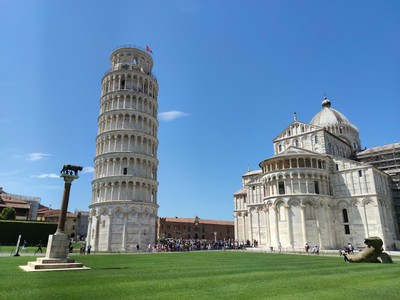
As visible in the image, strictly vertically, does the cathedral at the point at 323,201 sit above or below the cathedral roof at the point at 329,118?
below

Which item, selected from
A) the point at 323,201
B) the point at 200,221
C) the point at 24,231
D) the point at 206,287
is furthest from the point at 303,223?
the point at 200,221

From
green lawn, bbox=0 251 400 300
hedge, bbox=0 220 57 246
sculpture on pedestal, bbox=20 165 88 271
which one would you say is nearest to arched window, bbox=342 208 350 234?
green lawn, bbox=0 251 400 300

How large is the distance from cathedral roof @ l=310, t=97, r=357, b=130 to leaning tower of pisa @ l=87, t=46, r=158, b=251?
123 feet

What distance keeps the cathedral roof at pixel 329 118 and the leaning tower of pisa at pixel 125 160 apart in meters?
37.5

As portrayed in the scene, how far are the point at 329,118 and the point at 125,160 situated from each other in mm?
45817

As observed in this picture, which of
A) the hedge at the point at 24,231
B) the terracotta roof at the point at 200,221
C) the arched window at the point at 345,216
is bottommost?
the hedge at the point at 24,231

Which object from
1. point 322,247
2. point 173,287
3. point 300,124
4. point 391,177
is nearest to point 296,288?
point 173,287

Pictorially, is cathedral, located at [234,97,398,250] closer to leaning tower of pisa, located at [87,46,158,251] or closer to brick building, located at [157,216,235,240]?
leaning tower of pisa, located at [87,46,158,251]

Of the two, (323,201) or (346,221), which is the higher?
(323,201)

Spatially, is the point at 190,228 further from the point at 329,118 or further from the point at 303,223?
the point at 303,223

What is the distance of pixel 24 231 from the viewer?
4841cm

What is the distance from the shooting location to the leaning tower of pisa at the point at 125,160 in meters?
43.9

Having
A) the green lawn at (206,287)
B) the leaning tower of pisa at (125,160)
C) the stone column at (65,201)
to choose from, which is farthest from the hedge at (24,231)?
the green lawn at (206,287)

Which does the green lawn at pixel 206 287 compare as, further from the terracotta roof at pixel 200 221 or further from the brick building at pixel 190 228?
the terracotta roof at pixel 200 221
